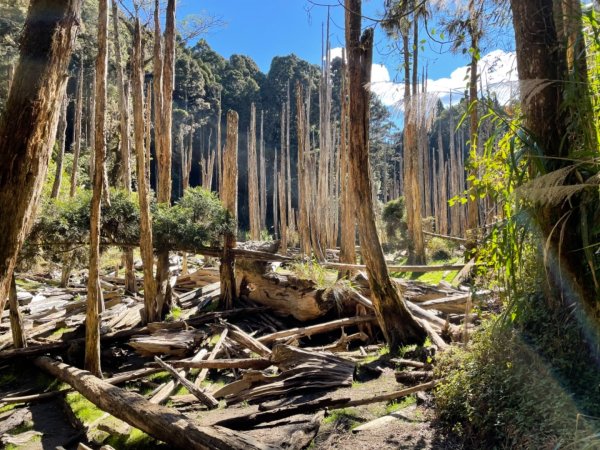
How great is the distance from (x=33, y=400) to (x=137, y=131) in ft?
22.8

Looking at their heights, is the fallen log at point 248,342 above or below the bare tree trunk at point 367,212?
below

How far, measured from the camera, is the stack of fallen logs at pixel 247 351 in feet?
17.1

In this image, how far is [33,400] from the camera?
765 cm

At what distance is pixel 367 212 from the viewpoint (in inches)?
289

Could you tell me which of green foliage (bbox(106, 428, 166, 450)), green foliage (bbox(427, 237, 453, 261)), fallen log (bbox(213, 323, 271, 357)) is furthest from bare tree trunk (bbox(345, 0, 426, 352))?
green foliage (bbox(427, 237, 453, 261))

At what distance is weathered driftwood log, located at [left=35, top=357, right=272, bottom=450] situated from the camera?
13.9ft

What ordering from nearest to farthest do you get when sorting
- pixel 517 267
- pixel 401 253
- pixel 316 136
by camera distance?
pixel 517 267 → pixel 401 253 → pixel 316 136

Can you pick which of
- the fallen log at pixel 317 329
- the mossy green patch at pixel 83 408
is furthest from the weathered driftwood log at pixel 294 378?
the fallen log at pixel 317 329

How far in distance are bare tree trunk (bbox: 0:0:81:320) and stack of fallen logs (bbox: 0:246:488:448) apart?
2.59 meters

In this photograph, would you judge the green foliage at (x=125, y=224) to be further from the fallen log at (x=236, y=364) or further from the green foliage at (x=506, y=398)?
the green foliage at (x=506, y=398)

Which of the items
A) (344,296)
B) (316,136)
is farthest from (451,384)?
(316,136)

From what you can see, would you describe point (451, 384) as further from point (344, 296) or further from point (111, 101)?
point (111, 101)

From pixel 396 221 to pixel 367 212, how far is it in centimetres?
1556

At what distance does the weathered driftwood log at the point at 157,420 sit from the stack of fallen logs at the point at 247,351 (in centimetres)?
1
